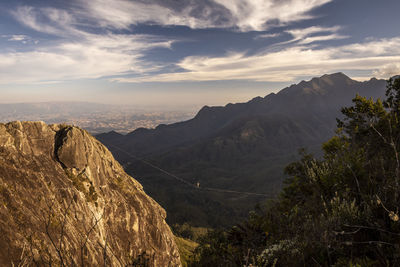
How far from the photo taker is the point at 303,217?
10109 millimetres

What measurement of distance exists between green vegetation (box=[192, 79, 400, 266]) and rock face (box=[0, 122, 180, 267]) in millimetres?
14526

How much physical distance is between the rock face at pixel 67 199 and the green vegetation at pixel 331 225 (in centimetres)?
1453

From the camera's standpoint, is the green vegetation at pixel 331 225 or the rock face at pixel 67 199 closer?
the green vegetation at pixel 331 225

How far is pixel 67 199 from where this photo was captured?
3941 centimetres

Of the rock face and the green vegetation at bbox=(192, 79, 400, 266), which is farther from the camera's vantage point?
the rock face

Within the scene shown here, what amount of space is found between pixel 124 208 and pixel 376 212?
2226 inches

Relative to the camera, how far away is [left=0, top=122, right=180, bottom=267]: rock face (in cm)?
3030

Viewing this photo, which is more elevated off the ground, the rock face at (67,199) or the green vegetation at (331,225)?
the green vegetation at (331,225)

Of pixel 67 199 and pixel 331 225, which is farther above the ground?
pixel 331 225

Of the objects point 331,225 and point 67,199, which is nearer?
point 331,225

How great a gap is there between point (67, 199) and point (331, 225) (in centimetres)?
4359

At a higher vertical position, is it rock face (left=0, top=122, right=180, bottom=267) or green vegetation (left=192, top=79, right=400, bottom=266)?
green vegetation (left=192, top=79, right=400, bottom=266)

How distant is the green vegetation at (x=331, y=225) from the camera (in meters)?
6.77

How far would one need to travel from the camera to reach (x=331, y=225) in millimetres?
7773
